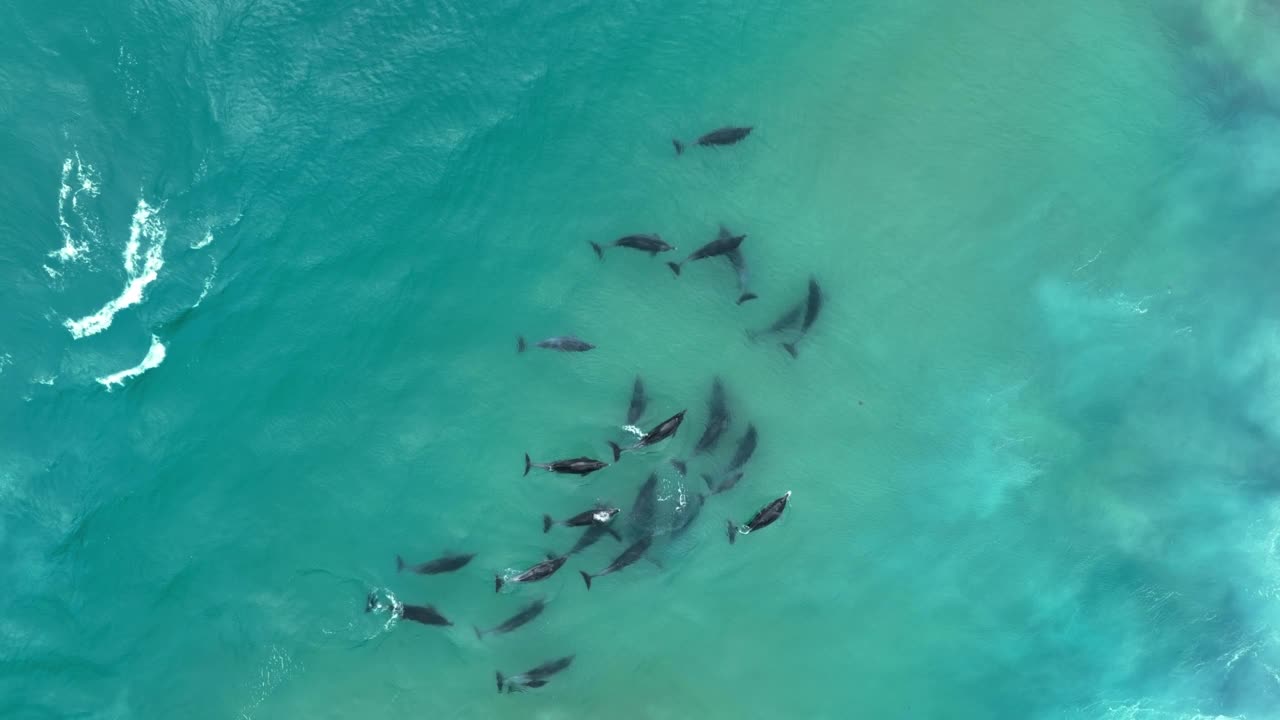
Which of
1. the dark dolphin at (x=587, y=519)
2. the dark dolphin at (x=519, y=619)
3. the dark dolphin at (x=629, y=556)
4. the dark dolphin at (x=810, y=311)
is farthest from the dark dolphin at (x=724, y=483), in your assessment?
the dark dolphin at (x=519, y=619)

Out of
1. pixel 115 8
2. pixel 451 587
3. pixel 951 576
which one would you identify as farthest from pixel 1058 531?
pixel 115 8

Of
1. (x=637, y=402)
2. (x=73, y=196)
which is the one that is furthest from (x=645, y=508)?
(x=73, y=196)

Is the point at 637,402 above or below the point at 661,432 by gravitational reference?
above

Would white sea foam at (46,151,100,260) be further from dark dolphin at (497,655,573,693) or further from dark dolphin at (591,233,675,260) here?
dark dolphin at (497,655,573,693)

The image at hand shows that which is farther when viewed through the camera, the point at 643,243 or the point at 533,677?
the point at 533,677

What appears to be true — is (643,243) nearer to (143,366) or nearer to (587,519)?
(587,519)

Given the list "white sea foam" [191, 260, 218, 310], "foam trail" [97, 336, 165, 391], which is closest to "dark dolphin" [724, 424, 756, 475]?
"white sea foam" [191, 260, 218, 310]
